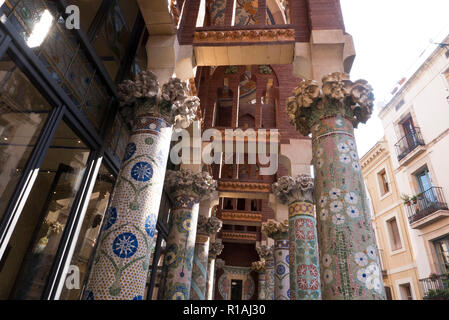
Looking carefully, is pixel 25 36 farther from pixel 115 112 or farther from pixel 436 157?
pixel 436 157

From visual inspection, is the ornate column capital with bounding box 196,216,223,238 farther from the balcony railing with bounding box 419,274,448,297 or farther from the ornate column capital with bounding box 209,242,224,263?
the balcony railing with bounding box 419,274,448,297

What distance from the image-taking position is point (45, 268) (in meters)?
3.83

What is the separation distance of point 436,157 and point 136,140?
14448 millimetres

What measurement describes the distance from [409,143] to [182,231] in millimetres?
14181

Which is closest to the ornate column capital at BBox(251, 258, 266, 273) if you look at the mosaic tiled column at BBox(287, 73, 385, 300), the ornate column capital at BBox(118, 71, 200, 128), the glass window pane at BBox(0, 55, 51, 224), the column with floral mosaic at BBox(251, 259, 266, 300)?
the column with floral mosaic at BBox(251, 259, 266, 300)

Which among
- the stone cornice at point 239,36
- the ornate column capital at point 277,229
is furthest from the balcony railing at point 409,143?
the stone cornice at point 239,36

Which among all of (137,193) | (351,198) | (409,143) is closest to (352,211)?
(351,198)

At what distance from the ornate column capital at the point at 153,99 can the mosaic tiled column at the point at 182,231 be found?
311 cm

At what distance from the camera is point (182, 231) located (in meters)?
7.39

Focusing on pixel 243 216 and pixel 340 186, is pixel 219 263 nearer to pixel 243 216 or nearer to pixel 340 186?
pixel 243 216

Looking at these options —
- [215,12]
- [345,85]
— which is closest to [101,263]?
[345,85]

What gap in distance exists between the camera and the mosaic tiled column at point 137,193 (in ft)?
11.5

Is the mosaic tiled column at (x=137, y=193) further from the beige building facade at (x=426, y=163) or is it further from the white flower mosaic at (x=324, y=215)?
the beige building facade at (x=426, y=163)
